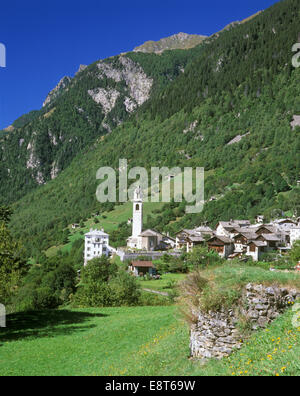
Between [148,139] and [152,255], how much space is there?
128 metres

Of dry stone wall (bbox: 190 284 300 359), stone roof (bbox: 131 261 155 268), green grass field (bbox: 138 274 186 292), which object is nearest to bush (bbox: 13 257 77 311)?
stone roof (bbox: 131 261 155 268)

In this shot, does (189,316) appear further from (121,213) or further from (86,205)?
(86,205)

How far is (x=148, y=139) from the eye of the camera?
642ft

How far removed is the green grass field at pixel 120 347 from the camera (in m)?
10.5

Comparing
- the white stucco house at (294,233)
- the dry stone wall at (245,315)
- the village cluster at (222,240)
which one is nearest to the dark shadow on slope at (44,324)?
the dry stone wall at (245,315)

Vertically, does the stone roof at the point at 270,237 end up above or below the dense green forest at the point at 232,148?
below

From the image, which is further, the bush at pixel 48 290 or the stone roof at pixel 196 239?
the stone roof at pixel 196 239

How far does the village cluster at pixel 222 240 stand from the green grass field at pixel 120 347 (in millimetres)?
37163

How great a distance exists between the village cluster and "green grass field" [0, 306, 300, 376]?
3716cm

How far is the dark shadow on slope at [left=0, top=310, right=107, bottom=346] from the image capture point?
23453 mm

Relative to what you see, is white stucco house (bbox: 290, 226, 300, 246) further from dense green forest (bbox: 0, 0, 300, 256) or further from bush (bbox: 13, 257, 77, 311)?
bush (bbox: 13, 257, 77, 311)

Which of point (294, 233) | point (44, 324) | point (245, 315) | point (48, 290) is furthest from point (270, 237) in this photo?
point (245, 315)

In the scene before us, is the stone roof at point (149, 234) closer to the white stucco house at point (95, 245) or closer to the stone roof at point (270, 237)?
the white stucco house at point (95, 245)

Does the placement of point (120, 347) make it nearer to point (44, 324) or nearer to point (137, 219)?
point (44, 324)
